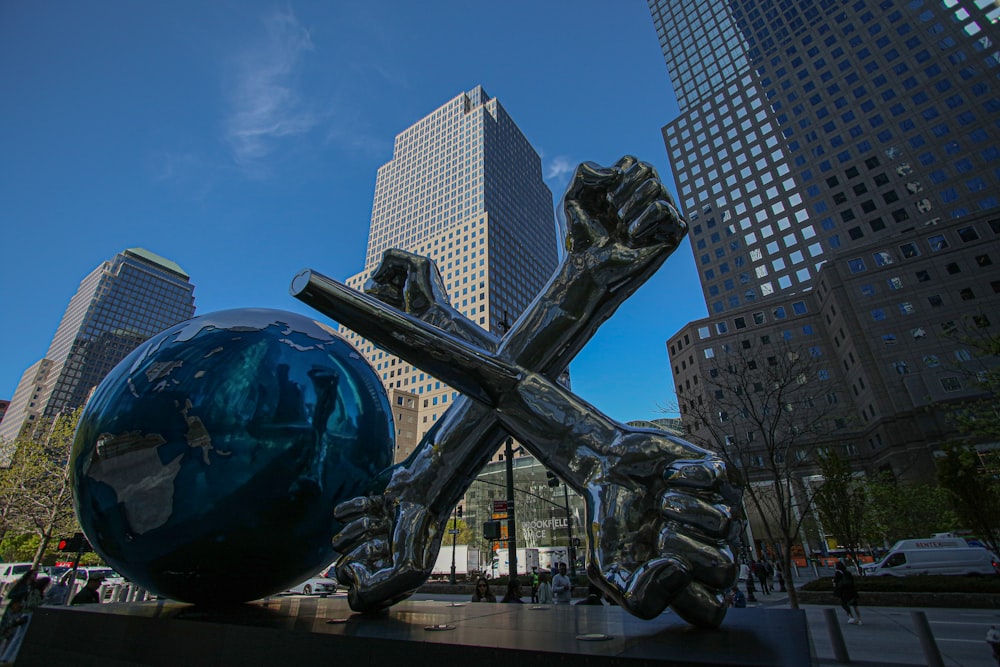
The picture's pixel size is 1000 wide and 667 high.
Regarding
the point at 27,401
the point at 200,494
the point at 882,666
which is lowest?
the point at 882,666

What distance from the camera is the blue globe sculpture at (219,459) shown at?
2.84m

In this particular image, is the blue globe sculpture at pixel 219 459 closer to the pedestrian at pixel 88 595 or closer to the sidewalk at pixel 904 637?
the sidewalk at pixel 904 637

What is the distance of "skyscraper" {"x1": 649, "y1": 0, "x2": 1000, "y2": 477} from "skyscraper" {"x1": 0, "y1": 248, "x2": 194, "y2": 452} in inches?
4485

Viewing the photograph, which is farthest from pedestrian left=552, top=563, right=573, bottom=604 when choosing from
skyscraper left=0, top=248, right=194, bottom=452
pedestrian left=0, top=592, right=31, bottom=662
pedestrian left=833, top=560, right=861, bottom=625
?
skyscraper left=0, top=248, right=194, bottom=452

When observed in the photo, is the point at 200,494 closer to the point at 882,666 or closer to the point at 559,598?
the point at 882,666

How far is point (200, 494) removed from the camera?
2.81 meters

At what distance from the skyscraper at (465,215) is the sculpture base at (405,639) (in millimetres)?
61995

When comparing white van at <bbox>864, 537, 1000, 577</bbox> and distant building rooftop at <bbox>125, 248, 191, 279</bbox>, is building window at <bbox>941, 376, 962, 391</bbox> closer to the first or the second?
white van at <bbox>864, 537, 1000, 577</bbox>

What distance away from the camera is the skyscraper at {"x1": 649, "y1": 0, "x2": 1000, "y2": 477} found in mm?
42125

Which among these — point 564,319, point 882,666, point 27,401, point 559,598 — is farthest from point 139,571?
point 27,401

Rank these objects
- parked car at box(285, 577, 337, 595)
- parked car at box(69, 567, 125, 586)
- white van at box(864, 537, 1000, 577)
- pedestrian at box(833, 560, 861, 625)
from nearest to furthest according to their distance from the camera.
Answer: parked car at box(69, 567, 125, 586), pedestrian at box(833, 560, 861, 625), white van at box(864, 537, 1000, 577), parked car at box(285, 577, 337, 595)

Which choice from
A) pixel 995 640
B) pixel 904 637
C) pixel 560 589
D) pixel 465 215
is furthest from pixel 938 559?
pixel 465 215

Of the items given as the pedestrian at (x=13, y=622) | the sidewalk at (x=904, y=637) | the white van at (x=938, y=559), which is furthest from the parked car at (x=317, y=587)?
the white van at (x=938, y=559)

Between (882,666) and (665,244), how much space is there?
739 centimetres
